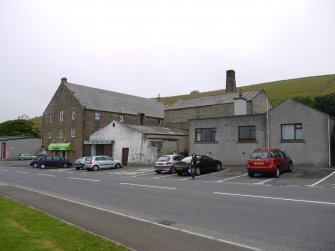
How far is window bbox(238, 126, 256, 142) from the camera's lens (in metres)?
28.5

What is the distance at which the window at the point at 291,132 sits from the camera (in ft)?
84.4

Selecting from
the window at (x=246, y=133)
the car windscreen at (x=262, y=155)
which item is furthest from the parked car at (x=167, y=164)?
the car windscreen at (x=262, y=155)

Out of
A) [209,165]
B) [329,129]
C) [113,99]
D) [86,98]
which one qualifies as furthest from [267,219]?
[113,99]

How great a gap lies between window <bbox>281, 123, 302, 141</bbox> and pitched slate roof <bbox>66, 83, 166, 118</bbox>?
2964 centimetres

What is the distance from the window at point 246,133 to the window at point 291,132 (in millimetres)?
2610

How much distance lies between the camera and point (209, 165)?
2581 cm

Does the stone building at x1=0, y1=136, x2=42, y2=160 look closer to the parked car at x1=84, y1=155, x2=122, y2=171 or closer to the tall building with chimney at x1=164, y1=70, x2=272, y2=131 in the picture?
the tall building with chimney at x1=164, y1=70, x2=272, y2=131

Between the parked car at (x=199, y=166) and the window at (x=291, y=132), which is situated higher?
the window at (x=291, y=132)

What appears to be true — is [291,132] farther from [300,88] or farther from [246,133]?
[300,88]

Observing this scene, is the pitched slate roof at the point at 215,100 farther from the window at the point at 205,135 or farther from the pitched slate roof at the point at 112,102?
the window at the point at 205,135

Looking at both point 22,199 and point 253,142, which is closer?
point 22,199

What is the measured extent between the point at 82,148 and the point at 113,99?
11.8 m

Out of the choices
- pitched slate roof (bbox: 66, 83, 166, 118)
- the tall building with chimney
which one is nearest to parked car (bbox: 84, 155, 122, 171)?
the tall building with chimney

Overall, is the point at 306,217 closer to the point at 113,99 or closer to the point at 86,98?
the point at 86,98
